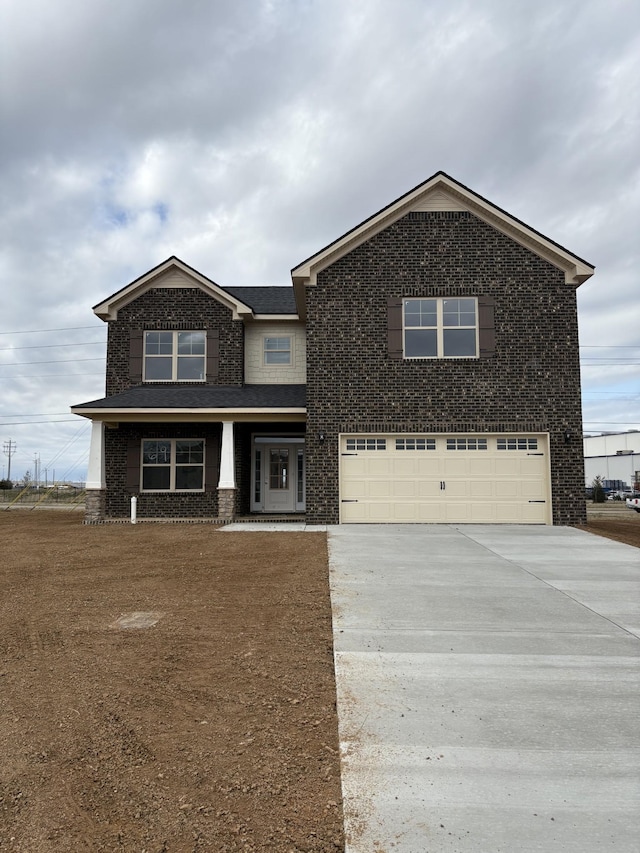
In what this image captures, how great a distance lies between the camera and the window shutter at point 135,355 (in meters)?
16.8

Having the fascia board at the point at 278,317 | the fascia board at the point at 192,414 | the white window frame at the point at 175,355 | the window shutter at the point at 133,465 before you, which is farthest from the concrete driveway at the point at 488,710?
the fascia board at the point at 278,317

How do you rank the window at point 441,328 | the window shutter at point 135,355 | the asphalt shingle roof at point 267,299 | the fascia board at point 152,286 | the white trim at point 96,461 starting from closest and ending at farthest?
the window at point 441,328 < the white trim at point 96,461 < the fascia board at point 152,286 < the window shutter at point 135,355 < the asphalt shingle roof at point 267,299

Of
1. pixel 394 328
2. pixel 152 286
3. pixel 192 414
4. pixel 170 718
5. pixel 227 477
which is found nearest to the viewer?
pixel 170 718

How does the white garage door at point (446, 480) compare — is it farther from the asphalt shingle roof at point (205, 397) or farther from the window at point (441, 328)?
the asphalt shingle roof at point (205, 397)

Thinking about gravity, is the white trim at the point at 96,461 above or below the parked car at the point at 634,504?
above

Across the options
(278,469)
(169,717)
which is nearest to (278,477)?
(278,469)

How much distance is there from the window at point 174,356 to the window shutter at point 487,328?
8211mm

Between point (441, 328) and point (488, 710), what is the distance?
1139 centimetres

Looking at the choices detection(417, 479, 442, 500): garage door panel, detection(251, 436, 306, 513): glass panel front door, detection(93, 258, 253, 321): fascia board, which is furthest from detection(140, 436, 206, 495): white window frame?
detection(417, 479, 442, 500): garage door panel

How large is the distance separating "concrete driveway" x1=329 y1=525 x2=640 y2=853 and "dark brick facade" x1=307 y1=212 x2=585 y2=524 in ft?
20.0

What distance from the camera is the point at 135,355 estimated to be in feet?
55.1

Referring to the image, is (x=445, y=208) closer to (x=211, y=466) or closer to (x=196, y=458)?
(x=211, y=466)

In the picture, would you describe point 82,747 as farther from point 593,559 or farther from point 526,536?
point 526,536

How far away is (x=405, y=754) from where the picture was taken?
10.9 feet
